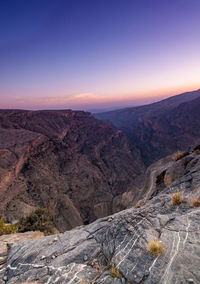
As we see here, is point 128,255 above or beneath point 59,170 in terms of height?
above

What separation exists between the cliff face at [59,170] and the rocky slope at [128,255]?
31.4m

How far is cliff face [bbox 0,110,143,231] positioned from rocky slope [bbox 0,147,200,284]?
31412mm

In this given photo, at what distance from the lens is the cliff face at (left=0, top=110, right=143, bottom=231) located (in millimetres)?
38781

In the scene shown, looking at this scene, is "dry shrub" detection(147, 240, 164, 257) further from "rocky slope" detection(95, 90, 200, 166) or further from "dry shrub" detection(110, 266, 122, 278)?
"rocky slope" detection(95, 90, 200, 166)

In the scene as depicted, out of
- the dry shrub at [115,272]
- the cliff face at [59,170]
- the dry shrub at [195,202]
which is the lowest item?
the cliff face at [59,170]

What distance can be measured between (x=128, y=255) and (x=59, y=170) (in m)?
56.3

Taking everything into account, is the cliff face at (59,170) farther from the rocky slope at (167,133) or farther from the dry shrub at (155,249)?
the dry shrub at (155,249)

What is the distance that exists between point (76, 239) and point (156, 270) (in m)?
3.59

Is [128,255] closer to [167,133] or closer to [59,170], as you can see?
[59,170]


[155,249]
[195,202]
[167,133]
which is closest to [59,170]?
[195,202]

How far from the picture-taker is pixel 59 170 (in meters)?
56.9

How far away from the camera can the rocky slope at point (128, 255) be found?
2.91 meters

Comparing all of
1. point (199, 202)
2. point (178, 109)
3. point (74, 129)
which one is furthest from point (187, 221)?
point (178, 109)

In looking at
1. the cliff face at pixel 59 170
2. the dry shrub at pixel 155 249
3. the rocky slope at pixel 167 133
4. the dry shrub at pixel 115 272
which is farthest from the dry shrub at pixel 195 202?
the rocky slope at pixel 167 133
